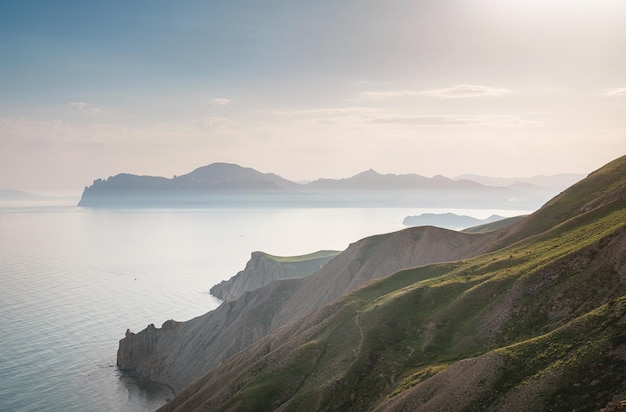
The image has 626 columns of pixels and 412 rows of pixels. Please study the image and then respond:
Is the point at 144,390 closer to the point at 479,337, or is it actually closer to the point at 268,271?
the point at 479,337

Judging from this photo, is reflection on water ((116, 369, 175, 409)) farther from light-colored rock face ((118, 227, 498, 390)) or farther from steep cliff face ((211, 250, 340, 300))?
steep cliff face ((211, 250, 340, 300))

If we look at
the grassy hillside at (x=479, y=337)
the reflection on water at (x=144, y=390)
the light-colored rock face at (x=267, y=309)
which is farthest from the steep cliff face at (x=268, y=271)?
the grassy hillside at (x=479, y=337)

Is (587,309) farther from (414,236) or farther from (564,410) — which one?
(414,236)

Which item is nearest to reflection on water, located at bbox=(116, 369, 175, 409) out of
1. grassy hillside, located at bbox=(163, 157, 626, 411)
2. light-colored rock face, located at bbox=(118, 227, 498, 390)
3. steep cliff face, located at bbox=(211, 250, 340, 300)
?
light-colored rock face, located at bbox=(118, 227, 498, 390)

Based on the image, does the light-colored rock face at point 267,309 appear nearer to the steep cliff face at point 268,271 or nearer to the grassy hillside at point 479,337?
the grassy hillside at point 479,337

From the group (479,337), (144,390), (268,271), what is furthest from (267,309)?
(479,337)

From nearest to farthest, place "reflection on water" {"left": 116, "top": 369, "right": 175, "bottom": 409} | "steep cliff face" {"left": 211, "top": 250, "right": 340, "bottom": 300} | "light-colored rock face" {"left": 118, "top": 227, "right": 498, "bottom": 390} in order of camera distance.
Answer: "reflection on water" {"left": 116, "top": 369, "right": 175, "bottom": 409} < "light-colored rock face" {"left": 118, "top": 227, "right": 498, "bottom": 390} < "steep cliff face" {"left": 211, "top": 250, "right": 340, "bottom": 300}
